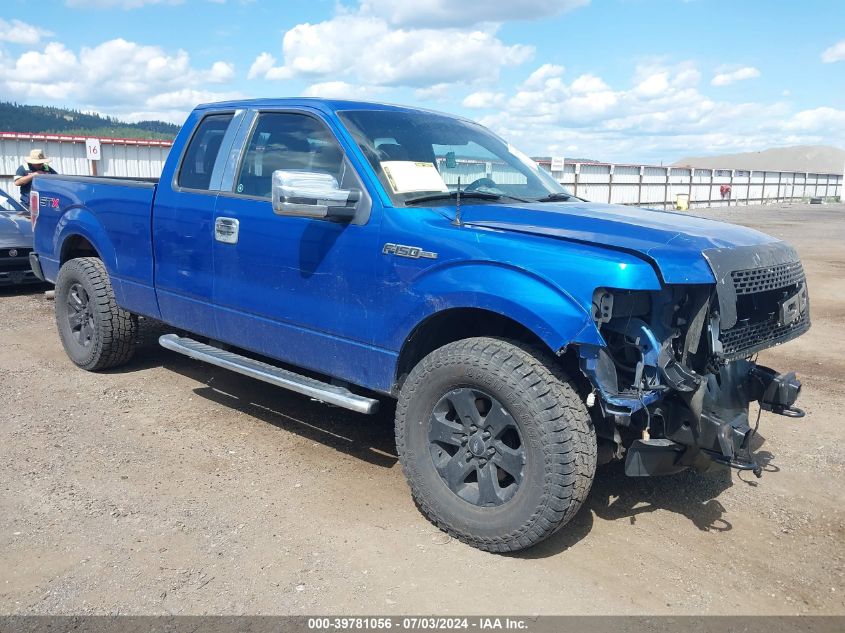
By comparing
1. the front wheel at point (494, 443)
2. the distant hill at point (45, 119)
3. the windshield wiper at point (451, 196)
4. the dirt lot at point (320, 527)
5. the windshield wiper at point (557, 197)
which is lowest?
the dirt lot at point (320, 527)

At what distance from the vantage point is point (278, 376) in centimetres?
Answer: 424

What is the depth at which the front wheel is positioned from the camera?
3.12 meters

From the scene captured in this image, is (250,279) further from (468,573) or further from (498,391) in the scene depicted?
(468,573)

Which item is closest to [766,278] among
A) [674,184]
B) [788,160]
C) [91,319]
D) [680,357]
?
[680,357]

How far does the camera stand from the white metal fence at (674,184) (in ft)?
92.1

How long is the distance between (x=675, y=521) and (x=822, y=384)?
10.2 ft

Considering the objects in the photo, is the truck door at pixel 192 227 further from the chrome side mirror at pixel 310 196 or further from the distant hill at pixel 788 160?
the distant hill at pixel 788 160

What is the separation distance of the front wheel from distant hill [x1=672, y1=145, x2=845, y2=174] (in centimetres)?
12200

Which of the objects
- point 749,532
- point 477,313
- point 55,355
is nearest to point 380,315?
point 477,313

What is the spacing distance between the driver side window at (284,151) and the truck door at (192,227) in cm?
23

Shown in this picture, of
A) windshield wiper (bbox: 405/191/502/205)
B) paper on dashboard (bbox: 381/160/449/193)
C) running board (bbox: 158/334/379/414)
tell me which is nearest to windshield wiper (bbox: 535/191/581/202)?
windshield wiper (bbox: 405/191/502/205)

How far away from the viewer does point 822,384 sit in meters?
6.07

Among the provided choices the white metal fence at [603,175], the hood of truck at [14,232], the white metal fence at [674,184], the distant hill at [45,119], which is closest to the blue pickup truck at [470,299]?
the white metal fence at [603,175]

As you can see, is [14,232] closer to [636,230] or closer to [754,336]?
[636,230]
